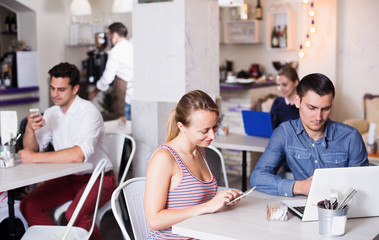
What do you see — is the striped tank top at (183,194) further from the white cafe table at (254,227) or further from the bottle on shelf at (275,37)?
the bottle on shelf at (275,37)

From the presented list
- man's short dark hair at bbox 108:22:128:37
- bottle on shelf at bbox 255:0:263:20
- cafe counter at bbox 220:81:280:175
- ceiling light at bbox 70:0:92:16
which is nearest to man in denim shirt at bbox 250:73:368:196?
cafe counter at bbox 220:81:280:175

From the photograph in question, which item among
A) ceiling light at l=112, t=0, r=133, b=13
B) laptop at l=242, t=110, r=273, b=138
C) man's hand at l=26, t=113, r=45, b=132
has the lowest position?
laptop at l=242, t=110, r=273, b=138

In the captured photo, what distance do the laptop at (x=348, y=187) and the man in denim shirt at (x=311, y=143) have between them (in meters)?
0.44

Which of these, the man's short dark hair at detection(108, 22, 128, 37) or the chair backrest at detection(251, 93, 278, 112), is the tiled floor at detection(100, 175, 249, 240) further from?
the man's short dark hair at detection(108, 22, 128, 37)

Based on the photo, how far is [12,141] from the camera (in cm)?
332

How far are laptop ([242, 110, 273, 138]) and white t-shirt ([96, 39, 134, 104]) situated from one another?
8.78ft

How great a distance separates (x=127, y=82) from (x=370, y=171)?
5.04 m

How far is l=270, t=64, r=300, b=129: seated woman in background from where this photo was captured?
175 inches

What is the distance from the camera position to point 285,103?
451cm

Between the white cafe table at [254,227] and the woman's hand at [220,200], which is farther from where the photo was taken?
the woman's hand at [220,200]

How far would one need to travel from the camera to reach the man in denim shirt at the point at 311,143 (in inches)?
101

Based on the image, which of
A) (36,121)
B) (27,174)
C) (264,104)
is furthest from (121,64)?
(27,174)

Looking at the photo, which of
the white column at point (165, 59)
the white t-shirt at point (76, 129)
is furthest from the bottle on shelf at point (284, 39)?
the white t-shirt at point (76, 129)

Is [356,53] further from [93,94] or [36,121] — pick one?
[36,121]
